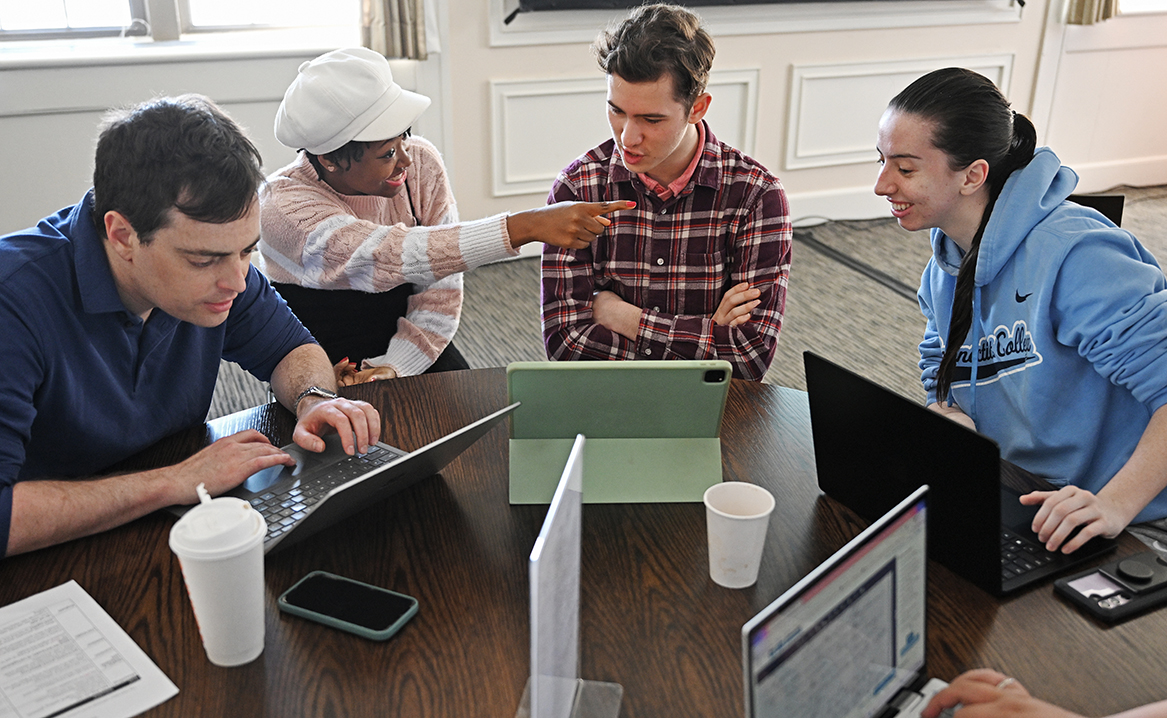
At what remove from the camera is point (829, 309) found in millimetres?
3643

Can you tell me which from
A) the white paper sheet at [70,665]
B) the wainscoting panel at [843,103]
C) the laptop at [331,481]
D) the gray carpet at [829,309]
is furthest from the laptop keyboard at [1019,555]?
the wainscoting panel at [843,103]

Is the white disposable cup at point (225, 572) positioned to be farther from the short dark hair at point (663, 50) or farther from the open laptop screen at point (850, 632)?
the short dark hair at point (663, 50)

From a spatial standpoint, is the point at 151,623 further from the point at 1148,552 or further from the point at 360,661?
the point at 1148,552

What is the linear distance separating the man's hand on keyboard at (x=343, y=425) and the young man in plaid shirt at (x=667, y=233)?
1.86 ft

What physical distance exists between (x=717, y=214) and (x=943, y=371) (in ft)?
1.73

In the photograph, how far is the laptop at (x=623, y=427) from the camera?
1.17 metres

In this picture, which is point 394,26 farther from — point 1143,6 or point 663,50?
point 1143,6

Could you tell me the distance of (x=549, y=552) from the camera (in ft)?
2.24

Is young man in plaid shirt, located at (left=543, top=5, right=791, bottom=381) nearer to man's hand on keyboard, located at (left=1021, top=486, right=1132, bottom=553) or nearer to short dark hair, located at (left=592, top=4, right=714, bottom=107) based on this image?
short dark hair, located at (left=592, top=4, right=714, bottom=107)

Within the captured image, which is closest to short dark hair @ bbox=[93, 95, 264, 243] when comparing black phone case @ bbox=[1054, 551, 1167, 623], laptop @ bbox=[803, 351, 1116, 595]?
laptop @ bbox=[803, 351, 1116, 595]

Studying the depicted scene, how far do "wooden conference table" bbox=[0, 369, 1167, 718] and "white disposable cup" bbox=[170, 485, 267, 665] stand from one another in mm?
31

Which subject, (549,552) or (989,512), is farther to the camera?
(989,512)

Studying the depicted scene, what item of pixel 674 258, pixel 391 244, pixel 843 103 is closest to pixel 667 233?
pixel 674 258

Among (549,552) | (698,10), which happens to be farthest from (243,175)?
(698,10)
